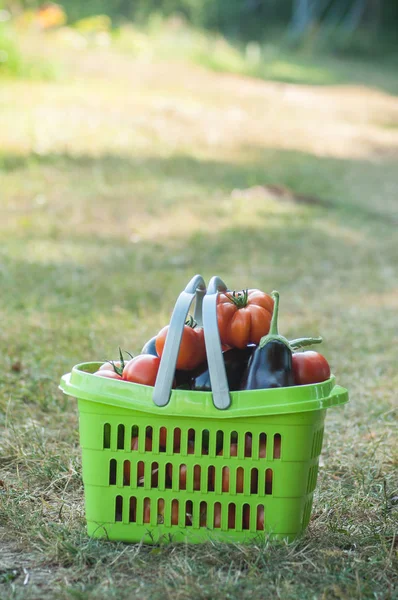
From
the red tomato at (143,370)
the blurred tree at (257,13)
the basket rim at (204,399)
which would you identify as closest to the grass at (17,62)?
the red tomato at (143,370)

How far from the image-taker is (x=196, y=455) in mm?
2012

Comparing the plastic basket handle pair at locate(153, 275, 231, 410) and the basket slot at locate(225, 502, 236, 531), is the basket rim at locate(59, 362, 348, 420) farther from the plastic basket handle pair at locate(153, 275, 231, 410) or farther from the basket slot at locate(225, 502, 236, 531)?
the basket slot at locate(225, 502, 236, 531)

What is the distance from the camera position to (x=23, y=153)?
829 centimetres

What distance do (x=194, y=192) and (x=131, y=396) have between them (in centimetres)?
619

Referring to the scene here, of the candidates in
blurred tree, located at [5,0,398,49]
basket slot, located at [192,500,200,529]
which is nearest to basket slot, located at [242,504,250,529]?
basket slot, located at [192,500,200,529]

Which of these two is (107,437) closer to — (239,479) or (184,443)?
(184,443)

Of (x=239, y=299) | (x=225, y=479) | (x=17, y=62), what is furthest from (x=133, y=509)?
(x=17, y=62)

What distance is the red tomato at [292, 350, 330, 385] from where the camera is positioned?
2.13 meters

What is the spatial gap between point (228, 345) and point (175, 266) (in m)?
3.81

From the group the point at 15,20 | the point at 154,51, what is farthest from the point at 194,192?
the point at 154,51

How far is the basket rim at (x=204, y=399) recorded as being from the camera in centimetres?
197

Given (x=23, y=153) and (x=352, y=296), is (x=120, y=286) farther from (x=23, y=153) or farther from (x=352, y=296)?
(x=23, y=153)

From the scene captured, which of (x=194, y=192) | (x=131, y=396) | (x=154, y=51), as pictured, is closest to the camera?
(x=131, y=396)

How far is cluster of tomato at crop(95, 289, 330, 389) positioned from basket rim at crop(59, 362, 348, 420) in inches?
4.0
